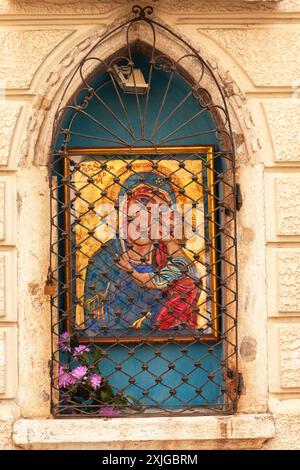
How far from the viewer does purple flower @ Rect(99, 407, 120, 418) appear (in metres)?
5.96

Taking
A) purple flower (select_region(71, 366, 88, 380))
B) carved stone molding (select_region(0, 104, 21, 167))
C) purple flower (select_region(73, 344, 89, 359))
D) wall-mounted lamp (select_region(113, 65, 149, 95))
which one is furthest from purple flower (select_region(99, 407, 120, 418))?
wall-mounted lamp (select_region(113, 65, 149, 95))

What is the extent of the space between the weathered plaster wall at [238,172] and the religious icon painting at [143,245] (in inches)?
10.9

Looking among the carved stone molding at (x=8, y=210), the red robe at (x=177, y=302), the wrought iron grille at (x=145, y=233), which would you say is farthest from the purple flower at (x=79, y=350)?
the carved stone molding at (x=8, y=210)

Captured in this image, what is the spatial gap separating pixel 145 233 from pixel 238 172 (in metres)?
0.62

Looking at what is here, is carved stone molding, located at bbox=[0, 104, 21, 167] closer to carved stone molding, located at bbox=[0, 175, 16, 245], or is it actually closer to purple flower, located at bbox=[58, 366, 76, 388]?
carved stone molding, located at bbox=[0, 175, 16, 245]

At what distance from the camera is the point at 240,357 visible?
236 inches

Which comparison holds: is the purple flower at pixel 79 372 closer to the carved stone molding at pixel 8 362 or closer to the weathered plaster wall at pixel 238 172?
the weathered plaster wall at pixel 238 172

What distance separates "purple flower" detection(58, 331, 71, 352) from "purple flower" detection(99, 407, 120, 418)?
0.37m

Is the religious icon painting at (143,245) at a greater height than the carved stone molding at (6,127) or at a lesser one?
lesser

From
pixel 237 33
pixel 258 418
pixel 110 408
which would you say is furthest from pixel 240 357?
pixel 237 33

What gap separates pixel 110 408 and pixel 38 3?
7.24ft

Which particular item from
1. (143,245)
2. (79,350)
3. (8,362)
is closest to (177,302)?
(143,245)

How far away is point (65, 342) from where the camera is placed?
236 inches

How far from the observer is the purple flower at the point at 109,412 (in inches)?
235
